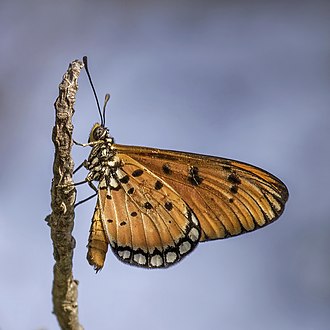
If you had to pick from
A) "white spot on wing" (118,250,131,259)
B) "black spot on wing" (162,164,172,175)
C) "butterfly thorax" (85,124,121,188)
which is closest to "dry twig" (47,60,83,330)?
"white spot on wing" (118,250,131,259)

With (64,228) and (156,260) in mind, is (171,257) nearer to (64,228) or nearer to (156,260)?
(156,260)

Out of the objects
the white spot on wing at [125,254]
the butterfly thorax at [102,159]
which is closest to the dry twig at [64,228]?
the white spot on wing at [125,254]

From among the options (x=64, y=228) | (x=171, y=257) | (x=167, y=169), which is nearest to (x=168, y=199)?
(x=167, y=169)

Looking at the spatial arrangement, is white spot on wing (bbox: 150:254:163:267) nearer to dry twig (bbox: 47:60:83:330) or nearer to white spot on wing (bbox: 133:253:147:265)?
white spot on wing (bbox: 133:253:147:265)

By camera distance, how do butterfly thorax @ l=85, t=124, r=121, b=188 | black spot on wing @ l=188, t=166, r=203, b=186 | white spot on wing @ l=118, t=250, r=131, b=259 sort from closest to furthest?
white spot on wing @ l=118, t=250, r=131, b=259
butterfly thorax @ l=85, t=124, r=121, b=188
black spot on wing @ l=188, t=166, r=203, b=186

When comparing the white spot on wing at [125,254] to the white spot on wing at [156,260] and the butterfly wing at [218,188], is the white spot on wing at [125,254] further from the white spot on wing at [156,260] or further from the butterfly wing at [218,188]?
the butterfly wing at [218,188]

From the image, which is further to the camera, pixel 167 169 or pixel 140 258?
pixel 167 169

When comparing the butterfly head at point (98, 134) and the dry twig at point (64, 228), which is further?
the butterfly head at point (98, 134)

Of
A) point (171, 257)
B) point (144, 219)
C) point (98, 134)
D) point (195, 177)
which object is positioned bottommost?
point (171, 257)
